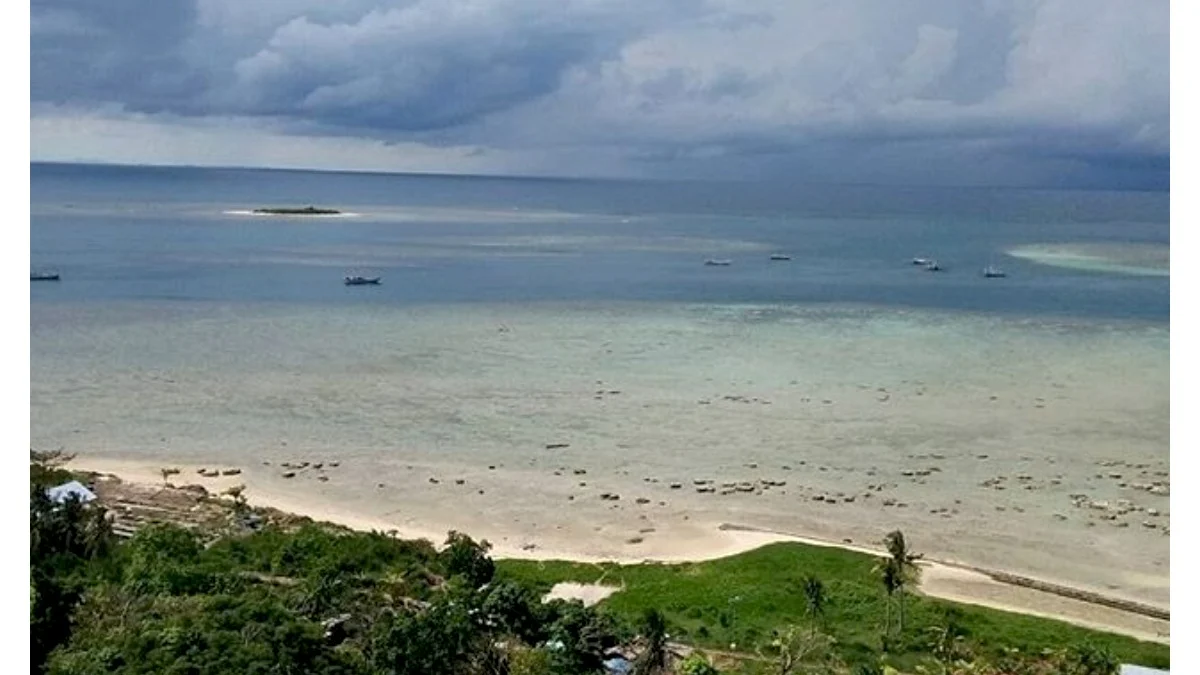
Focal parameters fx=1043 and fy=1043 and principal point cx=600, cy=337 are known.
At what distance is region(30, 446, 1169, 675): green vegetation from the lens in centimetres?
593

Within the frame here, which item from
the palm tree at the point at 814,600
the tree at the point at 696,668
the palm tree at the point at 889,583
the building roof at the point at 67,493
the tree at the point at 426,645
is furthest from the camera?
the building roof at the point at 67,493

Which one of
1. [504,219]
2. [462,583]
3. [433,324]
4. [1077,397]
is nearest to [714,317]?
[433,324]

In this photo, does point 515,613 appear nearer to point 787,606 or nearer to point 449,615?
point 449,615

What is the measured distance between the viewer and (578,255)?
36.6 metres

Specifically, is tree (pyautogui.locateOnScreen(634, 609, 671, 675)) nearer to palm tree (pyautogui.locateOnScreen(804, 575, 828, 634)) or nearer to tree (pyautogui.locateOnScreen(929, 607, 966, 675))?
palm tree (pyautogui.locateOnScreen(804, 575, 828, 634))

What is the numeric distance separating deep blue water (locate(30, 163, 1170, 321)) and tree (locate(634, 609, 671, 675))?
1567 cm

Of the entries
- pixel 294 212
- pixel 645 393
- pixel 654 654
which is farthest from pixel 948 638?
pixel 294 212

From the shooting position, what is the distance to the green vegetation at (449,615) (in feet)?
19.4

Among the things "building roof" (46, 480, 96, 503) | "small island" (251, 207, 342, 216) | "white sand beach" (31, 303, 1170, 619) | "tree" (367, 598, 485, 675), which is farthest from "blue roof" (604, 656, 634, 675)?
"small island" (251, 207, 342, 216)

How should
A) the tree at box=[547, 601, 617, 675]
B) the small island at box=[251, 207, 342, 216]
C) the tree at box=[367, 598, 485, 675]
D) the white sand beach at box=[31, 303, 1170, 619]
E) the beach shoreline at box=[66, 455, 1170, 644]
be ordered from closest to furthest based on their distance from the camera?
the tree at box=[367, 598, 485, 675]
the tree at box=[547, 601, 617, 675]
the beach shoreline at box=[66, 455, 1170, 644]
the white sand beach at box=[31, 303, 1170, 619]
the small island at box=[251, 207, 342, 216]

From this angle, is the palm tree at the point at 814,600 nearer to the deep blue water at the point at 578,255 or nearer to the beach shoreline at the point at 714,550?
the beach shoreline at the point at 714,550

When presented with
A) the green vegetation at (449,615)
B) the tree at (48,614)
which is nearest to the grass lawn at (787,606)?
the green vegetation at (449,615)

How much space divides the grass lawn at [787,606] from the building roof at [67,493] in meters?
3.82

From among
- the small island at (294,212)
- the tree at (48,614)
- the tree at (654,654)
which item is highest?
the small island at (294,212)
